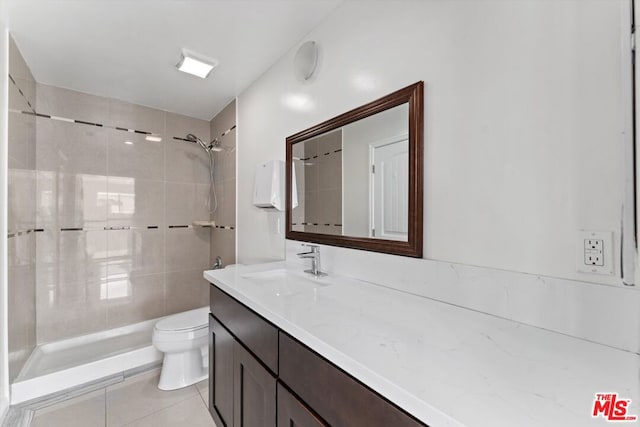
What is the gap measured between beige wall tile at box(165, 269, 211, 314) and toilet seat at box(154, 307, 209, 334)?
2.76 ft

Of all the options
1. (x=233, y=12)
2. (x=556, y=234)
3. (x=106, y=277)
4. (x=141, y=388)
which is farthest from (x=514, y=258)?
(x=106, y=277)

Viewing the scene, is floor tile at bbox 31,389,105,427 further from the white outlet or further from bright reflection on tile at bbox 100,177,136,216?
the white outlet

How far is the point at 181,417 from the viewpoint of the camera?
1.67m

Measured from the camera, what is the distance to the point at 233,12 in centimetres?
151

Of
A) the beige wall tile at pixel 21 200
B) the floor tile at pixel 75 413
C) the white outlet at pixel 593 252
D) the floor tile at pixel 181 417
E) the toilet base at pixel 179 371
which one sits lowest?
the floor tile at pixel 181 417

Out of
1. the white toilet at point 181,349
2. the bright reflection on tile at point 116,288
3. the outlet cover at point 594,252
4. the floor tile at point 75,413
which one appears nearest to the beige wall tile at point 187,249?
the bright reflection on tile at point 116,288

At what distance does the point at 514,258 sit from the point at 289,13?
157cm

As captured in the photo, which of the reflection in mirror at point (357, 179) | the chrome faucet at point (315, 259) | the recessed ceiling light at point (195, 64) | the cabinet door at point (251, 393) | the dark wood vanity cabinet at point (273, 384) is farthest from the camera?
the recessed ceiling light at point (195, 64)

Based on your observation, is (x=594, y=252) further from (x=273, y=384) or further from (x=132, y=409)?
(x=132, y=409)

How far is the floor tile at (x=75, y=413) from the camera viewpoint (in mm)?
1610

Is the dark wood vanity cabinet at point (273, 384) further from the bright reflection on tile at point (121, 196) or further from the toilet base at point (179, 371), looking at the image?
the bright reflection on tile at point (121, 196)

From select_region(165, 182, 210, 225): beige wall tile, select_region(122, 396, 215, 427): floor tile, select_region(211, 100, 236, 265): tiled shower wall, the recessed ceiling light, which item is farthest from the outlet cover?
select_region(165, 182, 210, 225): beige wall tile

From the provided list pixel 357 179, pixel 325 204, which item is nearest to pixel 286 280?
pixel 325 204

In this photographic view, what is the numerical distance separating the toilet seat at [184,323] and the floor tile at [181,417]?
0.44m
